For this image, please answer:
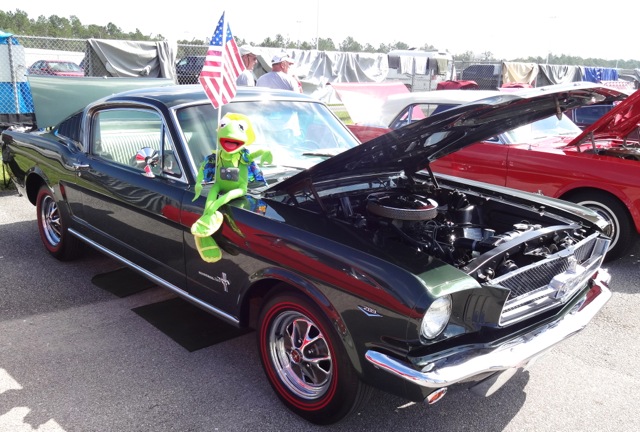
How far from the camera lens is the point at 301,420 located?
2879mm

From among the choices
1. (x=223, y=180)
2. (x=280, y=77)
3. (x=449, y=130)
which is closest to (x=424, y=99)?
(x=280, y=77)

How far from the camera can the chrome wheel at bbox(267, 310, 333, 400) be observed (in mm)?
2816

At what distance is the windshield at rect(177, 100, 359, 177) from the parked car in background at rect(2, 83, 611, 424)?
14 mm

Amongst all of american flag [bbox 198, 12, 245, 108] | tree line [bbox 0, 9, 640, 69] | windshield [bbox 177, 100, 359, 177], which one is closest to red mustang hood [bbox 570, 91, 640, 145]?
windshield [bbox 177, 100, 359, 177]

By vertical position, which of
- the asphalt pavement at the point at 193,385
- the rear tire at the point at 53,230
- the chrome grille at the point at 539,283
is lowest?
the asphalt pavement at the point at 193,385

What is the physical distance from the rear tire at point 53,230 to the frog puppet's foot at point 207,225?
2345mm

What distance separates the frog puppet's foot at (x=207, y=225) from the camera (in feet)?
9.93

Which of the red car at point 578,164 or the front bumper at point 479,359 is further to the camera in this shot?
the red car at point 578,164

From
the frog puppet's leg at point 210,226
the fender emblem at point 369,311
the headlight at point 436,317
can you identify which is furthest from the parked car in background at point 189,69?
the headlight at point 436,317

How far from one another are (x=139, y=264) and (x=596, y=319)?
356 cm

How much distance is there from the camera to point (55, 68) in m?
20.5

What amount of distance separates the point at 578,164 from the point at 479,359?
3.70m

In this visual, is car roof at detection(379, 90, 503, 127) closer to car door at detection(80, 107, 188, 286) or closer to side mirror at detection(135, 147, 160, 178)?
car door at detection(80, 107, 188, 286)

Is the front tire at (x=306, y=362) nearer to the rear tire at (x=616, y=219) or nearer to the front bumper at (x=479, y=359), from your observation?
the front bumper at (x=479, y=359)
